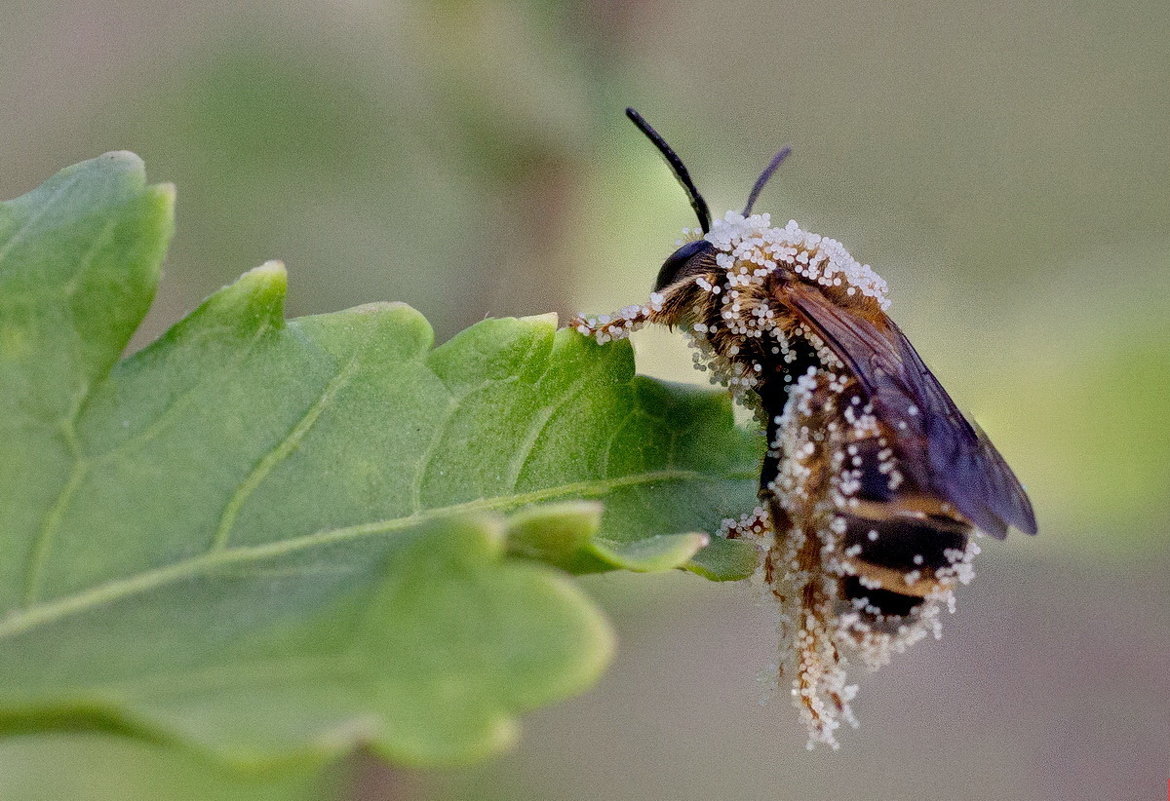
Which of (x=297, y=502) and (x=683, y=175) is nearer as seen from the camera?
(x=297, y=502)

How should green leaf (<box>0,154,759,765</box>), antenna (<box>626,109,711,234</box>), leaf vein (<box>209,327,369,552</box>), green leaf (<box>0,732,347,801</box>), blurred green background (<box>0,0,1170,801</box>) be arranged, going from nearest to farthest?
green leaf (<box>0,154,759,765</box>) → leaf vein (<box>209,327,369,552</box>) → antenna (<box>626,109,711,234</box>) → green leaf (<box>0,732,347,801</box>) → blurred green background (<box>0,0,1170,801</box>)

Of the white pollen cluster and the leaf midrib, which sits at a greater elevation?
the white pollen cluster

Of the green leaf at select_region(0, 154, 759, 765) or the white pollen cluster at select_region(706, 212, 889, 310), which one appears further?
the white pollen cluster at select_region(706, 212, 889, 310)

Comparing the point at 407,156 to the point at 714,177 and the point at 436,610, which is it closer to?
the point at 714,177

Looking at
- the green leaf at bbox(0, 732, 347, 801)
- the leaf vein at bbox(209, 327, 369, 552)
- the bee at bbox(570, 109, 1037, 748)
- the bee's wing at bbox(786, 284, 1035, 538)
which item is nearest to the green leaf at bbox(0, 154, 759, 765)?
the leaf vein at bbox(209, 327, 369, 552)

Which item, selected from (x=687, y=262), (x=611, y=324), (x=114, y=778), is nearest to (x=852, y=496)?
(x=611, y=324)

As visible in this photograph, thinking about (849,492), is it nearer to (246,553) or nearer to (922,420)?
(922,420)

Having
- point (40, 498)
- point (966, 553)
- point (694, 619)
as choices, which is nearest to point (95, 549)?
point (40, 498)

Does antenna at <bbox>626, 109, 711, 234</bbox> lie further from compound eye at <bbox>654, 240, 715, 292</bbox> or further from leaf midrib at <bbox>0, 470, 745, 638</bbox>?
leaf midrib at <bbox>0, 470, 745, 638</bbox>
